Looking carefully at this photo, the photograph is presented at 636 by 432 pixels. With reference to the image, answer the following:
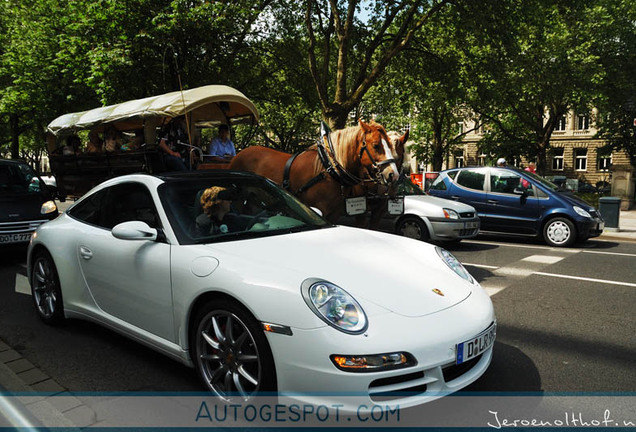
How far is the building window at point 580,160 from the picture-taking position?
156ft

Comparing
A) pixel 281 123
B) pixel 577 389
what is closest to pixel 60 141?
pixel 577 389

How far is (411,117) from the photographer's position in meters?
37.3

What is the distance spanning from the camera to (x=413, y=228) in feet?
32.1

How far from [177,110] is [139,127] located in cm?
289

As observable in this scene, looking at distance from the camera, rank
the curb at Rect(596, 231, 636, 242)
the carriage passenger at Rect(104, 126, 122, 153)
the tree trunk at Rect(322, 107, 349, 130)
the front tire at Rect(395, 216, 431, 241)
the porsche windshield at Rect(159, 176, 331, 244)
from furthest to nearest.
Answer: the tree trunk at Rect(322, 107, 349, 130) < the curb at Rect(596, 231, 636, 242) < the front tire at Rect(395, 216, 431, 241) < the carriage passenger at Rect(104, 126, 122, 153) < the porsche windshield at Rect(159, 176, 331, 244)

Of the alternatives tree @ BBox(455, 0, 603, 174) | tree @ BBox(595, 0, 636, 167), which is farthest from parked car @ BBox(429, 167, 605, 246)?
tree @ BBox(595, 0, 636, 167)

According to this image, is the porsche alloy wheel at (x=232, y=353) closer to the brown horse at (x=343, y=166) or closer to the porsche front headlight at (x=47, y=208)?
the brown horse at (x=343, y=166)

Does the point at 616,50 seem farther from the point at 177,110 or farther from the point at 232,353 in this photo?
the point at 232,353

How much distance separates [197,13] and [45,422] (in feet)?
43.6

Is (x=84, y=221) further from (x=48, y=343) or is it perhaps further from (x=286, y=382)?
(x=286, y=382)

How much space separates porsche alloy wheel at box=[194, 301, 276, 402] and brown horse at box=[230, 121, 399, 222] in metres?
3.63

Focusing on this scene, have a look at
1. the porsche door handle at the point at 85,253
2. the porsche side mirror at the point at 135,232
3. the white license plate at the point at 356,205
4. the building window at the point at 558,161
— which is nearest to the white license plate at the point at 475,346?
the porsche side mirror at the point at 135,232

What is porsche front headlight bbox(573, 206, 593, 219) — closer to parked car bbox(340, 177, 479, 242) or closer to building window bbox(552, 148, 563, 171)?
parked car bbox(340, 177, 479, 242)

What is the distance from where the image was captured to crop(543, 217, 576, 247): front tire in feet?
33.9
